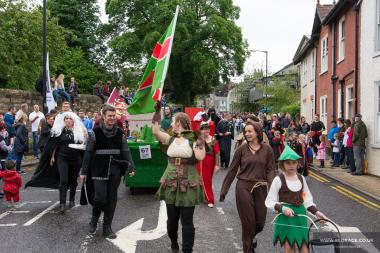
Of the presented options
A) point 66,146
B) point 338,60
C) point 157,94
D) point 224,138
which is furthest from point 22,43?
point 157,94

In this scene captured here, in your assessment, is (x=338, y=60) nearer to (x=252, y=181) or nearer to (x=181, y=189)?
(x=252, y=181)

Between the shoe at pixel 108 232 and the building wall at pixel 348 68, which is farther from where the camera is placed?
the building wall at pixel 348 68

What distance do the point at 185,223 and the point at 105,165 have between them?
1817 mm

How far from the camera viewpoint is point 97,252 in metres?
6.19

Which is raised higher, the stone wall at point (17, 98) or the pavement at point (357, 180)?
the stone wall at point (17, 98)

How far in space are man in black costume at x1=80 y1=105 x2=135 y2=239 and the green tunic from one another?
4.39ft

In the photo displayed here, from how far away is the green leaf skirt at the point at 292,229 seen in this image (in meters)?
4.98

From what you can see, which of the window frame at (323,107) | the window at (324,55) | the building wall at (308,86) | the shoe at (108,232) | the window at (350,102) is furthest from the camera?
the building wall at (308,86)

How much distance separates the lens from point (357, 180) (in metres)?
13.9

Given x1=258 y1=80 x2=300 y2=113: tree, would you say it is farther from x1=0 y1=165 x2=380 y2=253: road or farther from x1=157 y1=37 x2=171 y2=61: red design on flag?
x1=157 y1=37 x2=171 y2=61: red design on flag

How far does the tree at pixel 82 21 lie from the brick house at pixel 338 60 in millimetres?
28169

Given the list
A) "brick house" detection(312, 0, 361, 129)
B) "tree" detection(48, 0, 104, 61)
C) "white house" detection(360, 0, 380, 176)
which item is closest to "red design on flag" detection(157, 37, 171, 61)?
"white house" detection(360, 0, 380, 176)

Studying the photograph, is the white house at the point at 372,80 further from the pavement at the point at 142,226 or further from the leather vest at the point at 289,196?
the leather vest at the point at 289,196

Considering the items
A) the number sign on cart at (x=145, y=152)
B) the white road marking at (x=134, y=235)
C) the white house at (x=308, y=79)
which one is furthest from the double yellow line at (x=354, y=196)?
the white house at (x=308, y=79)
